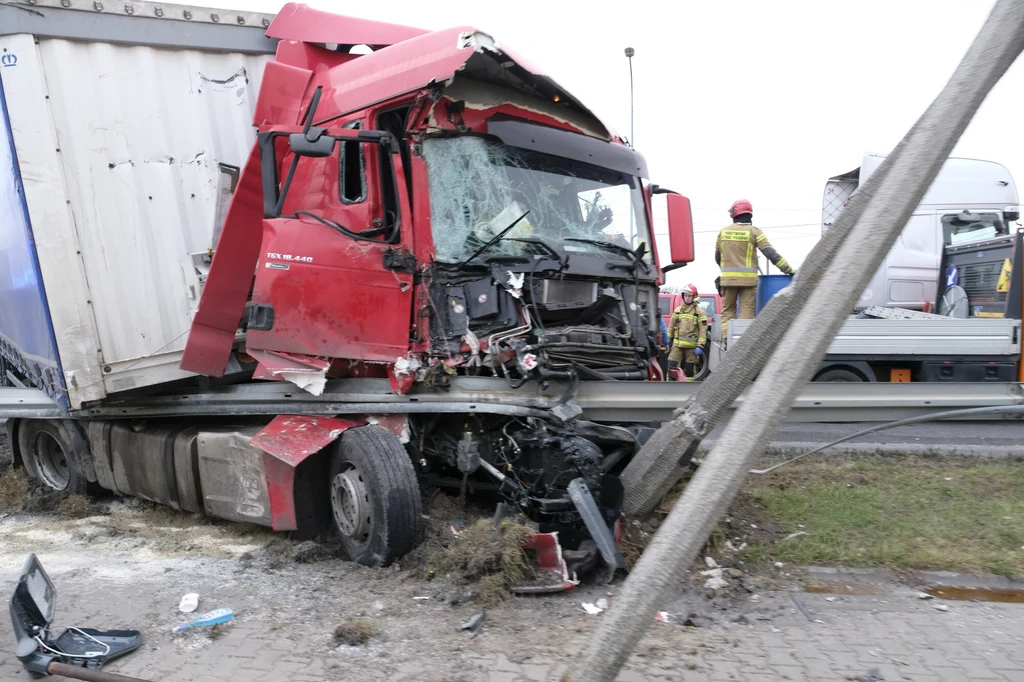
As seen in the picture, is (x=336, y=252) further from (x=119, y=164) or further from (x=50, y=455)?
(x=50, y=455)

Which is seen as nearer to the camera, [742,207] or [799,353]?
[799,353]

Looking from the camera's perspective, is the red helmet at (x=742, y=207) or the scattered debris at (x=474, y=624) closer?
the scattered debris at (x=474, y=624)

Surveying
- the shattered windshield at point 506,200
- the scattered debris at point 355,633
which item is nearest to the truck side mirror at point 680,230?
the shattered windshield at point 506,200

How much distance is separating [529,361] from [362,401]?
1.13 meters

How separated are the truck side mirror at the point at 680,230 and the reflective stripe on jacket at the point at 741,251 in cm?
285

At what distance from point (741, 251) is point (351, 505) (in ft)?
18.2

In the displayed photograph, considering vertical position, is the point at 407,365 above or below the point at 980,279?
above

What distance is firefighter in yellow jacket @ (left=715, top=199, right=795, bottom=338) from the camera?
27.3 ft

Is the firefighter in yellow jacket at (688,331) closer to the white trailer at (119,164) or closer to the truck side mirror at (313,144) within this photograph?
the white trailer at (119,164)

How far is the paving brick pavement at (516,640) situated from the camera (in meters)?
3.10

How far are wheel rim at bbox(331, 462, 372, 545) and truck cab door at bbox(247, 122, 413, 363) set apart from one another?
2.25 ft

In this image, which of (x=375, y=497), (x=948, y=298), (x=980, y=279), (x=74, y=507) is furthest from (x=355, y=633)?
(x=948, y=298)

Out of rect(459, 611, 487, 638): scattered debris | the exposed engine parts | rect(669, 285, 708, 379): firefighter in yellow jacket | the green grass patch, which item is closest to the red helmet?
rect(669, 285, 708, 379): firefighter in yellow jacket

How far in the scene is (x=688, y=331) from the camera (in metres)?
10.0
